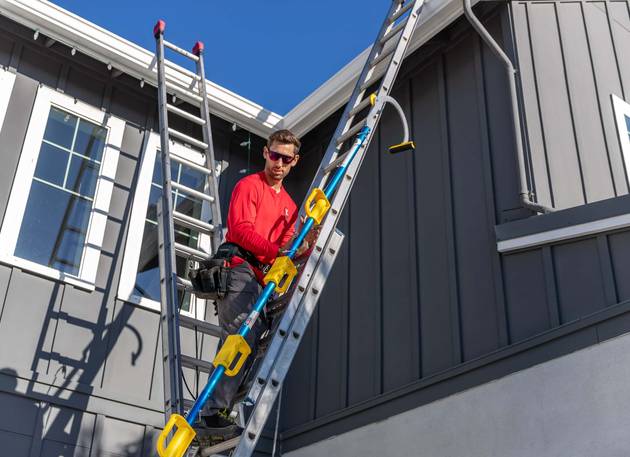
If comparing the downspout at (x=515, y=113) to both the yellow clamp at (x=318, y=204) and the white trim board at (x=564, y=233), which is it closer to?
the white trim board at (x=564, y=233)

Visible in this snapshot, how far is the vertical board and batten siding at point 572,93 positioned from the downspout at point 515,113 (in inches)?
2.9

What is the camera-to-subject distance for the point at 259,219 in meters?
4.18

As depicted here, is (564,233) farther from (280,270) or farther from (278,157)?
(280,270)

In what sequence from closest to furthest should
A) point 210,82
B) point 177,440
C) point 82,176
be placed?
point 177,440
point 82,176
point 210,82

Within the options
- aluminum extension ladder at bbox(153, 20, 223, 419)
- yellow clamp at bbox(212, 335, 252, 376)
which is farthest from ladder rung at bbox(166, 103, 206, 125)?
yellow clamp at bbox(212, 335, 252, 376)

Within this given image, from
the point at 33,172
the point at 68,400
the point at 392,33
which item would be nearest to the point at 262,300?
the point at 392,33

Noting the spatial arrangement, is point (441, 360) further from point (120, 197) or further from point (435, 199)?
point (120, 197)

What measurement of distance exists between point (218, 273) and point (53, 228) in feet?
7.58

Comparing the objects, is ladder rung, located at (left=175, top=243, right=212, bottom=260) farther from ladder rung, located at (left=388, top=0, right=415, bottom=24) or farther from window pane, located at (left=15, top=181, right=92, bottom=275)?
ladder rung, located at (left=388, top=0, right=415, bottom=24)

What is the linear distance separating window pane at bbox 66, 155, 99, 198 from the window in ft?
12.9

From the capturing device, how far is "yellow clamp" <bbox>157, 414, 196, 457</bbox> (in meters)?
3.06

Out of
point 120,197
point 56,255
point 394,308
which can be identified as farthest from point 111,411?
point 394,308

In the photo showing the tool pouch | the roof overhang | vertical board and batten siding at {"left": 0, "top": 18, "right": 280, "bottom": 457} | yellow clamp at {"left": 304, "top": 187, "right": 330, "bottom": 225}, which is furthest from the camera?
the roof overhang

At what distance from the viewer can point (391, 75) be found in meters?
4.48
